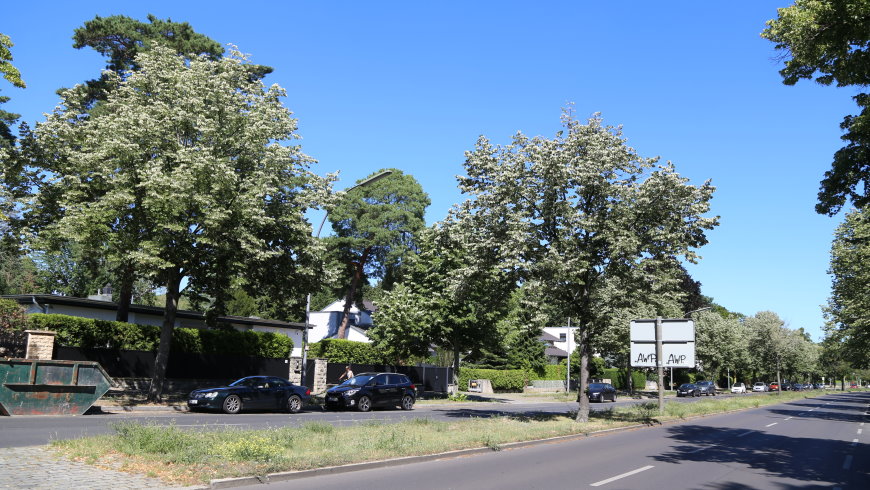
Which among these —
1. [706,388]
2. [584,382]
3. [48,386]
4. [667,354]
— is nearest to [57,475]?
[48,386]

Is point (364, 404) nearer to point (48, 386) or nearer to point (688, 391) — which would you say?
point (48, 386)

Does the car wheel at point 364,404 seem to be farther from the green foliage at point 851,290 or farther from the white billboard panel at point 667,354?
the green foliage at point 851,290

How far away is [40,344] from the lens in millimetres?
22047

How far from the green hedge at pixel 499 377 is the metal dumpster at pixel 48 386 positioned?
32.9 m

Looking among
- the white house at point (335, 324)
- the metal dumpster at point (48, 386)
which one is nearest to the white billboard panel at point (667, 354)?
the metal dumpster at point (48, 386)

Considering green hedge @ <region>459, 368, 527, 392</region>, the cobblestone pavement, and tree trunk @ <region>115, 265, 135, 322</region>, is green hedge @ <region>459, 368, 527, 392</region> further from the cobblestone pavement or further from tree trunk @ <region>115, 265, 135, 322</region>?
the cobblestone pavement

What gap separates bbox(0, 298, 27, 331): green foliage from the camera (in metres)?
22.0

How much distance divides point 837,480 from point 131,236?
20367 mm

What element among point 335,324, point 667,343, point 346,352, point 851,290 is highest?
point 851,290

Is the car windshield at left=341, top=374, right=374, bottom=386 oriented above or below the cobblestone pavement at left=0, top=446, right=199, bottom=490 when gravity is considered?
above

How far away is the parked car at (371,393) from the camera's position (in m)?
25.2

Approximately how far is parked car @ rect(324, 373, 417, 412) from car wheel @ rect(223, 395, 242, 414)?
473 cm

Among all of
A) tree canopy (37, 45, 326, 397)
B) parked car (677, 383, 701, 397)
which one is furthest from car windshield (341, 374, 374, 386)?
parked car (677, 383, 701, 397)

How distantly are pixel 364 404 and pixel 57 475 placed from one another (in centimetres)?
1788
